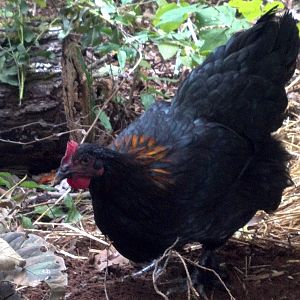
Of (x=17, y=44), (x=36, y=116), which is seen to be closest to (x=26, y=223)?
(x=36, y=116)

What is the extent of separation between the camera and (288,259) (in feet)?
11.6

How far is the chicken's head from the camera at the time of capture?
283cm

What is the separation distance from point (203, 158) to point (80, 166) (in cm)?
62

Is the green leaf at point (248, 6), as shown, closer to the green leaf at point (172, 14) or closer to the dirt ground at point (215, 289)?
the green leaf at point (172, 14)

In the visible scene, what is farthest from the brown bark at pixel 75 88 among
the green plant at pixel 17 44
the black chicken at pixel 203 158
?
the black chicken at pixel 203 158

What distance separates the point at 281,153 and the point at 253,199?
31 centimetres

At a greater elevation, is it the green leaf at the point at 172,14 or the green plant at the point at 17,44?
the green leaf at the point at 172,14

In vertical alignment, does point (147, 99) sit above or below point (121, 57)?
below

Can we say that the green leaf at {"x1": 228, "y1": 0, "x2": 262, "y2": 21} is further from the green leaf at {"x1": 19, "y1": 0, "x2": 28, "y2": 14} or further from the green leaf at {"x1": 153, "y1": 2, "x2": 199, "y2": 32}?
the green leaf at {"x1": 19, "y1": 0, "x2": 28, "y2": 14}

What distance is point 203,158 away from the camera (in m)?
3.16

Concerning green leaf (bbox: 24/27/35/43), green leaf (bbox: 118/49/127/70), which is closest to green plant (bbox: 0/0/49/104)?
green leaf (bbox: 24/27/35/43)

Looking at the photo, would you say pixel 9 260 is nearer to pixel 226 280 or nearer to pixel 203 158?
pixel 203 158

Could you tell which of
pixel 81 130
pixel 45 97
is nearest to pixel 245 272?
pixel 81 130

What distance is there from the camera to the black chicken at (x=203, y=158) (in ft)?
9.64
